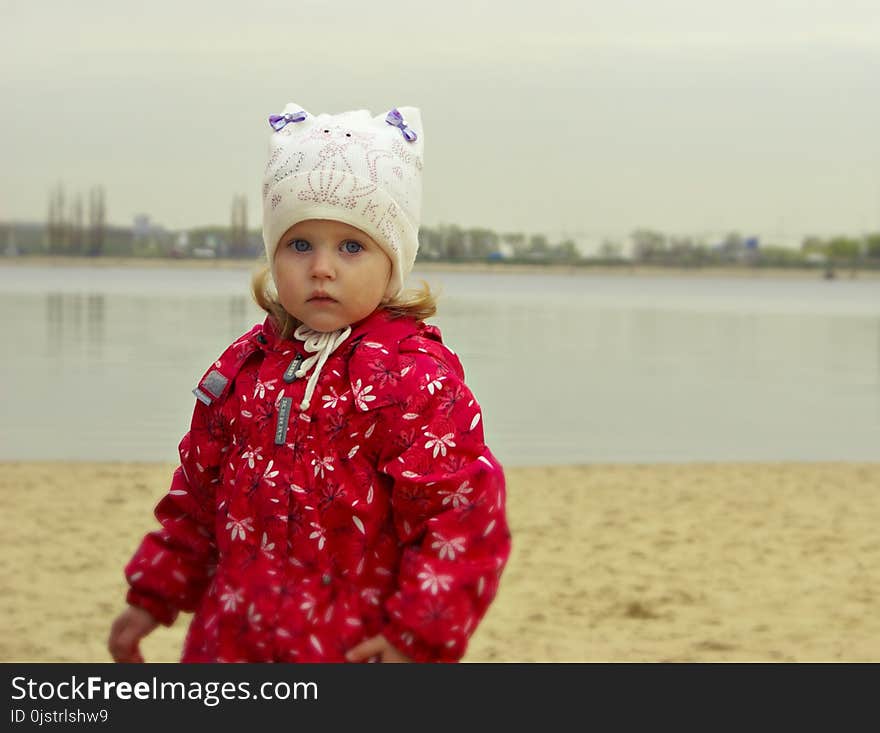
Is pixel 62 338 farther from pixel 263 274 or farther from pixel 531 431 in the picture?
pixel 263 274

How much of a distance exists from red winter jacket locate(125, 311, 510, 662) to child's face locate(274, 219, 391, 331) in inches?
2.2

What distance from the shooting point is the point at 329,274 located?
227 centimetres

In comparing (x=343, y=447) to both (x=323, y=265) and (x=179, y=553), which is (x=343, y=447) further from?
(x=179, y=553)

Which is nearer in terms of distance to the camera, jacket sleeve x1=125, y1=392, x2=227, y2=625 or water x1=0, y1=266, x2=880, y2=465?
jacket sleeve x1=125, y1=392, x2=227, y2=625

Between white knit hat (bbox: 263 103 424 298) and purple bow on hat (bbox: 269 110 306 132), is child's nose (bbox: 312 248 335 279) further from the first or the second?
purple bow on hat (bbox: 269 110 306 132)

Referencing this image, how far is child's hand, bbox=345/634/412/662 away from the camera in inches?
85.0

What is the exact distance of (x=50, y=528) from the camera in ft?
27.2

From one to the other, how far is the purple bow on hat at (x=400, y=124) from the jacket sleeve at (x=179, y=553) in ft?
2.03

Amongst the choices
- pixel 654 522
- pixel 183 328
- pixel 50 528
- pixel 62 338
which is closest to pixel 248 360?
pixel 50 528

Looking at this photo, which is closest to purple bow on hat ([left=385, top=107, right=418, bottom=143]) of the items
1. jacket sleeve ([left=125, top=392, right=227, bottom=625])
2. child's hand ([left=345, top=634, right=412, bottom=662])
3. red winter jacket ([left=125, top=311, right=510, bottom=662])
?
red winter jacket ([left=125, top=311, right=510, bottom=662])

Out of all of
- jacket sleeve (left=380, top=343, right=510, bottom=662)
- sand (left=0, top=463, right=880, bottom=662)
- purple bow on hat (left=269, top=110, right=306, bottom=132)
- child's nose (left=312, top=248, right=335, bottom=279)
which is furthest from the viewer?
sand (left=0, top=463, right=880, bottom=662)

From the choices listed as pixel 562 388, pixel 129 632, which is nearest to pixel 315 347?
pixel 129 632

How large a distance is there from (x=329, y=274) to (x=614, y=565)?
5.80 m

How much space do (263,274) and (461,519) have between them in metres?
0.63
